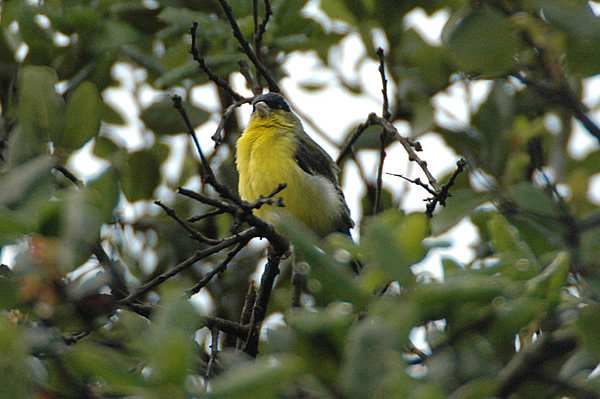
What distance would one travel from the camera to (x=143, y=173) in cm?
399

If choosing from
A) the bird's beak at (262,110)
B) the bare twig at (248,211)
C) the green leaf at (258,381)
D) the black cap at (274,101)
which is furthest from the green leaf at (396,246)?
the bird's beak at (262,110)

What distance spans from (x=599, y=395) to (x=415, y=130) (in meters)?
2.81

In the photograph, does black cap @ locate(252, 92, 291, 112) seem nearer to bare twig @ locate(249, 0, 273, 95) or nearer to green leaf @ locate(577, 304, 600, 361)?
bare twig @ locate(249, 0, 273, 95)

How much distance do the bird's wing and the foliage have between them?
19.2 inches

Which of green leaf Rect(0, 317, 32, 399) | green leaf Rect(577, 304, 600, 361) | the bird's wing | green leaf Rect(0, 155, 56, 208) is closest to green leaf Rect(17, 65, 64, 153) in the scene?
green leaf Rect(0, 155, 56, 208)

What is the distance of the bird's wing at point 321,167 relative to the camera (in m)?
4.82

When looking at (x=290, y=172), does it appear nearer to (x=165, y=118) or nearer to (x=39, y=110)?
(x=165, y=118)

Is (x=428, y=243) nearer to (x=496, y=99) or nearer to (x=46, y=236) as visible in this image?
(x=46, y=236)

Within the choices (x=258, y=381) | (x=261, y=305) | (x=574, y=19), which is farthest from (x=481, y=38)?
(x=261, y=305)

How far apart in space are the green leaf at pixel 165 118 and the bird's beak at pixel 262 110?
0.65 m

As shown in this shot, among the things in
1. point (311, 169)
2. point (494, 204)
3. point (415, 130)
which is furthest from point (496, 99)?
point (311, 169)

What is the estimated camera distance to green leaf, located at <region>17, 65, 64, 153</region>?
1810 mm

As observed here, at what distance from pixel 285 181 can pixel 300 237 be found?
337cm

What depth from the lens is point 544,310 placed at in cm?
132
